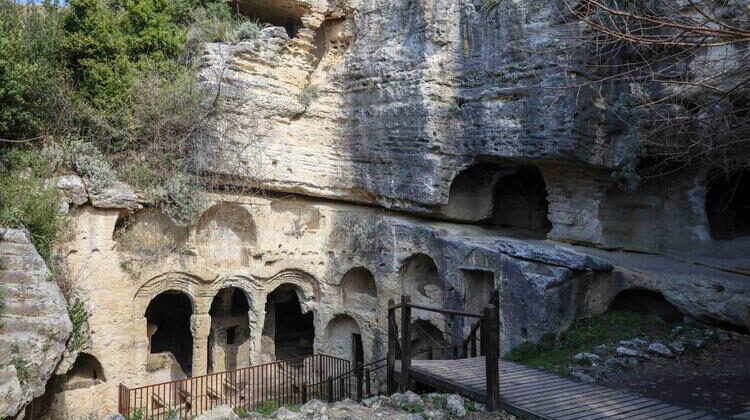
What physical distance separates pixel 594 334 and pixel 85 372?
10.5m

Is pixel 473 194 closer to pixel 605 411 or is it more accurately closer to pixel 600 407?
pixel 600 407

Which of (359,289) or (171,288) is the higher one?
(171,288)

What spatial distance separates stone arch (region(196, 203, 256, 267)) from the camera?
13.6 meters

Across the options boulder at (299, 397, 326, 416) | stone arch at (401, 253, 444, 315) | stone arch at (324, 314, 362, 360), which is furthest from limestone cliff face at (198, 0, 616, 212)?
boulder at (299, 397, 326, 416)

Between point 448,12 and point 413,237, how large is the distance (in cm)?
538

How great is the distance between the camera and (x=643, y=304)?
1124 cm

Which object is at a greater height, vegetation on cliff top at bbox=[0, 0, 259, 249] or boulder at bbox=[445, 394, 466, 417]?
vegetation on cliff top at bbox=[0, 0, 259, 249]

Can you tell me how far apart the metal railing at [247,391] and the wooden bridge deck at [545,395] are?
475cm

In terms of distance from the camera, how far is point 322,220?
15102 millimetres

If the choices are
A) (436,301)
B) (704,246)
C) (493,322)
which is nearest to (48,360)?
(493,322)

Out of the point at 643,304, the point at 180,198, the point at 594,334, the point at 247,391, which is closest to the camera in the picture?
the point at 594,334

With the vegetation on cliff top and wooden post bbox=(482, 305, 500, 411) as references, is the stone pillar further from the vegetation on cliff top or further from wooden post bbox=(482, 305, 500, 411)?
wooden post bbox=(482, 305, 500, 411)

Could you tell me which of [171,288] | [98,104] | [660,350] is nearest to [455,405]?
[660,350]

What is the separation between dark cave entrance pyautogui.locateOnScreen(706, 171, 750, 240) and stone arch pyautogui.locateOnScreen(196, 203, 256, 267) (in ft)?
35.3
